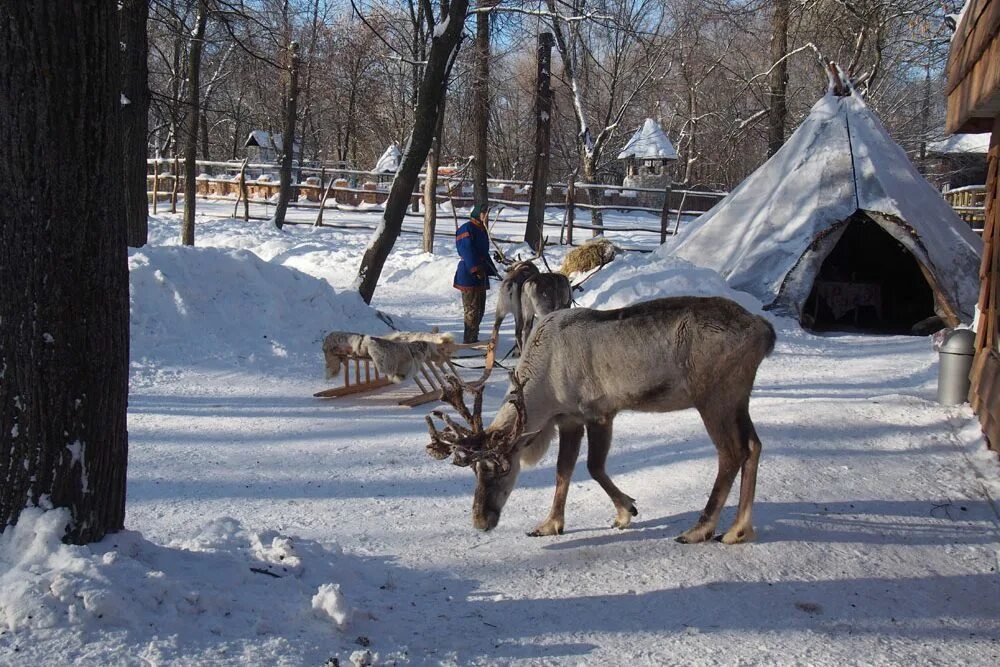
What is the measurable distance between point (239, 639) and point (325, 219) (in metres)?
25.2

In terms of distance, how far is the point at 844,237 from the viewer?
16594 millimetres

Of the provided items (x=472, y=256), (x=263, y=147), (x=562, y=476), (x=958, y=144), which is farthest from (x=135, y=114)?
(x=958, y=144)

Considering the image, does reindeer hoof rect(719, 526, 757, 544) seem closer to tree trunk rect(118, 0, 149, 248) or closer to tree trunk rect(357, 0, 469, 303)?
tree trunk rect(118, 0, 149, 248)

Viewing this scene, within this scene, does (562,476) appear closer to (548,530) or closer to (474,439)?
(548,530)

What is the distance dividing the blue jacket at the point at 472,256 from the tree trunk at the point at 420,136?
161 cm

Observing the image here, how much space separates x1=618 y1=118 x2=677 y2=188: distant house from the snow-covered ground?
27809 millimetres

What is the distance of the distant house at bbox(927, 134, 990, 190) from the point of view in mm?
37094

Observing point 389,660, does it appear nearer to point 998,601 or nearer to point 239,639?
point 239,639

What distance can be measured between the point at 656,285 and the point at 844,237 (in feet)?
18.0

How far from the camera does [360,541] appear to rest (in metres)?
5.39

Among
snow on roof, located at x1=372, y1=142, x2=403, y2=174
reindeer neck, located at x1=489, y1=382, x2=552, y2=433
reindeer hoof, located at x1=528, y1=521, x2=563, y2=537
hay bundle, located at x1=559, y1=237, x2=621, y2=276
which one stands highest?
snow on roof, located at x1=372, y1=142, x2=403, y2=174

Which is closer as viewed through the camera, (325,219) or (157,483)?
(157,483)

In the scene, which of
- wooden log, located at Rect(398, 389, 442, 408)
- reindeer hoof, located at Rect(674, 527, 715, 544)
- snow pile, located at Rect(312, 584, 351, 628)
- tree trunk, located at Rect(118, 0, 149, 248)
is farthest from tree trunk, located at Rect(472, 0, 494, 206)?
snow pile, located at Rect(312, 584, 351, 628)

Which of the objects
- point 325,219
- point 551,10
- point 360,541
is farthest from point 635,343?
point 325,219
